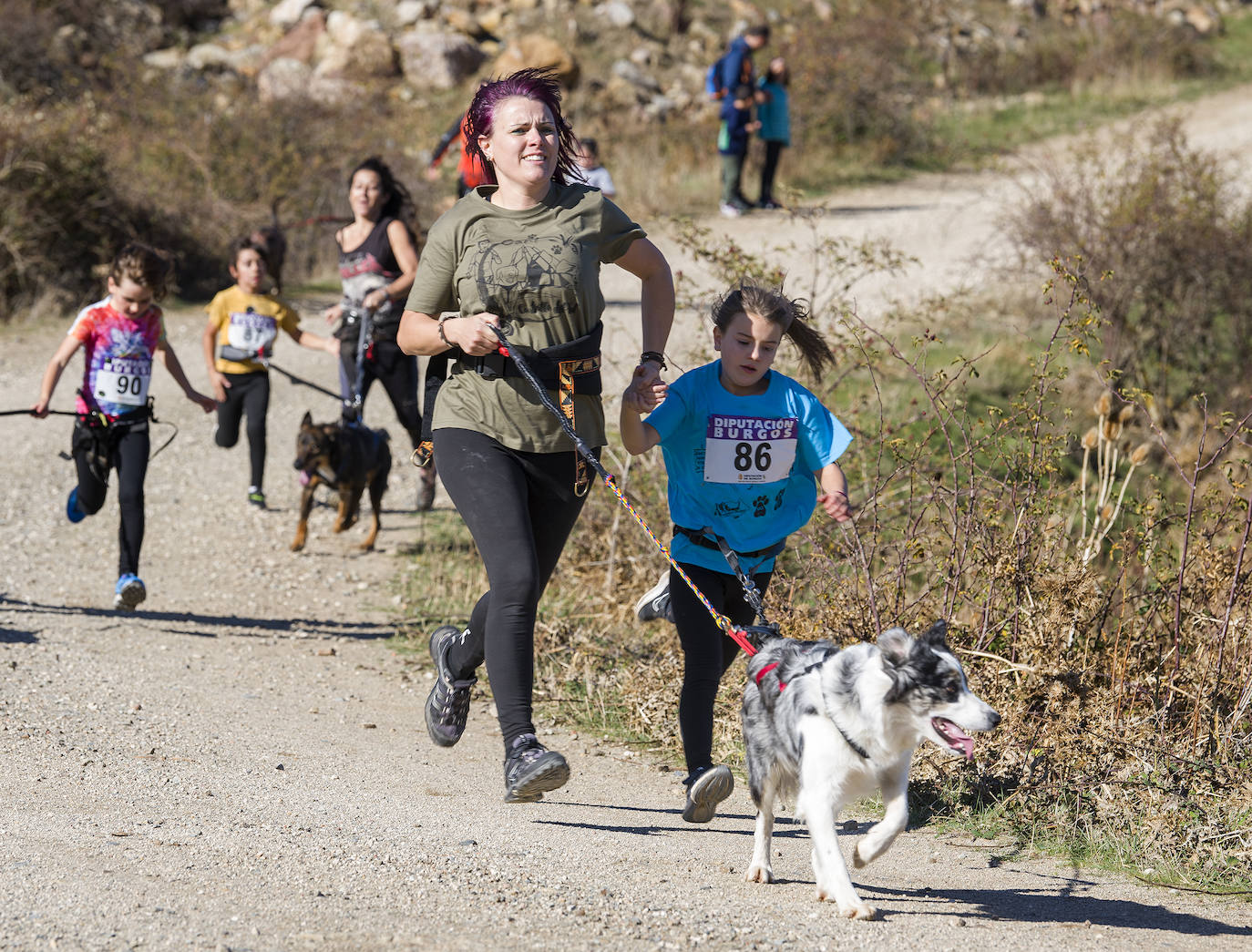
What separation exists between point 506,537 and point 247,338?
4.73 meters

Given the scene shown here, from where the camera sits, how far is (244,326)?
7.91 m

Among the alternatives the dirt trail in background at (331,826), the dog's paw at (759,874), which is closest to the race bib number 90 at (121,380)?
the dirt trail in background at (331,826)

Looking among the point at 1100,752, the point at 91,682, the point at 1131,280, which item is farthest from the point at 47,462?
the point at 1131,280

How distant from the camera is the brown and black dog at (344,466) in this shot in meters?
7.89

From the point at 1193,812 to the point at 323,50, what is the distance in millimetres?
22904

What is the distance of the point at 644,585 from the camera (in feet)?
22.2

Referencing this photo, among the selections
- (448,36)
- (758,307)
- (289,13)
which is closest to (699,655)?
(758,307)

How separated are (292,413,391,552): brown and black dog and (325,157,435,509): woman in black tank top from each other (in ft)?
0.67

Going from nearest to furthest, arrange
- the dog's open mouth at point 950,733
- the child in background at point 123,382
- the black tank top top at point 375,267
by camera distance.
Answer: the dog's open mouth at point 950,733 < the child in background at point 123,382 < the black tank top top at point 375,267

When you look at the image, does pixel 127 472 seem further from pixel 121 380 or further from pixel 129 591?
pixel 129 591

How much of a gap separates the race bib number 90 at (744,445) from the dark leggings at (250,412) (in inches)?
182

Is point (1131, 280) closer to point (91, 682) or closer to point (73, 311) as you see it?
point (91, 682)

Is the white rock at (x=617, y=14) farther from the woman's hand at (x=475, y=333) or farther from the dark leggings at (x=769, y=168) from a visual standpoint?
the woman's hand at (x=475, y=333)

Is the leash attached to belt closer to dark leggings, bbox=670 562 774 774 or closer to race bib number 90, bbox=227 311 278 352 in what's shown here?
dark leggings, bbox=670 562 774 774
